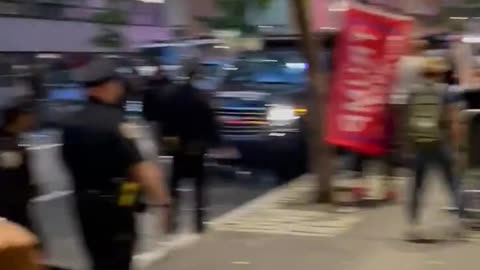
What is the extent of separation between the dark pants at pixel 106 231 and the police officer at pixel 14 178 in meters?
0.58

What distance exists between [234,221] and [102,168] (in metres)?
4.59

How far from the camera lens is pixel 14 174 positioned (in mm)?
6531

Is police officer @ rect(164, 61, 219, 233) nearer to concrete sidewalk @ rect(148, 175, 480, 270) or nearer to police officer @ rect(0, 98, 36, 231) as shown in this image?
concrete sidewalk @ rect(148, 175, 480, 270)

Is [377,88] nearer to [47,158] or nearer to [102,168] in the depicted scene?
[47,158]

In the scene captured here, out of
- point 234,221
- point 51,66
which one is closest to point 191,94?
point 234,221

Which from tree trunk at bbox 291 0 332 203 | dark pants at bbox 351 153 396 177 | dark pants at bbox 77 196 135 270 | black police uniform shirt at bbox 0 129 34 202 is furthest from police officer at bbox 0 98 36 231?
dark pants at bbox 351 153 396 177

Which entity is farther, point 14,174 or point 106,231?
point 14,174

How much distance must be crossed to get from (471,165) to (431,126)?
89cm

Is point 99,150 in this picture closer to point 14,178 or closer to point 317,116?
point 14,178

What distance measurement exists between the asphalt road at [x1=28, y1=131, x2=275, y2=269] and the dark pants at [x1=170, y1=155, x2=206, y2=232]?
7.8 inches

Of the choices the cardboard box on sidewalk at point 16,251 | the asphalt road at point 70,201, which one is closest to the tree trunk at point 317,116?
the asphalt road at point 70,201

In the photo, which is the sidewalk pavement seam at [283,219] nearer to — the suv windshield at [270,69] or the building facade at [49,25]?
the suv windshield at [270,69]

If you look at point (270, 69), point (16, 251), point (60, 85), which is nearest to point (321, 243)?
point (270, 69)

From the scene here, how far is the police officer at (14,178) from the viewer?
6.50 meters
